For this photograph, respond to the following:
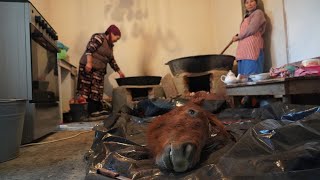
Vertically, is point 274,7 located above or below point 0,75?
above

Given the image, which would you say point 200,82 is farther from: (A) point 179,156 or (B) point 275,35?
(A) point 179,156

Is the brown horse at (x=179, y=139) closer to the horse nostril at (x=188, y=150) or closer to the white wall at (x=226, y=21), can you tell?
the horse nostril at (x=188, y=150)

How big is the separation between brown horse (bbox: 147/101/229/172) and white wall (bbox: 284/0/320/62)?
162 centimetres

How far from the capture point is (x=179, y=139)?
83 centimetres

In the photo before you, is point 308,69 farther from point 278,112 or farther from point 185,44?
point 185,44

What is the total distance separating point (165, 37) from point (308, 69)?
3036 millimetres

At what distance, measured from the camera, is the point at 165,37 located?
462cm

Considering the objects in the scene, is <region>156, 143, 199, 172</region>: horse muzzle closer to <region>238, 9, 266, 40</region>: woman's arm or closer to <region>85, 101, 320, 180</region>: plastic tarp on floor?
<region>85, 101, 320, 180</region>: plastic tarp on floor

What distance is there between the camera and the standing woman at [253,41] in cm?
286

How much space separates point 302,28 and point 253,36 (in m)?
0.54

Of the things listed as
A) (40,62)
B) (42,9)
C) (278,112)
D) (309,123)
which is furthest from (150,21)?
(309,123)

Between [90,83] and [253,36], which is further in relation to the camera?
[90,83]

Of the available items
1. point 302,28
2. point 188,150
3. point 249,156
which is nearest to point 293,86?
point 302,28

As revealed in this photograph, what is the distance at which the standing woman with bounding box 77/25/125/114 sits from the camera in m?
3.76
